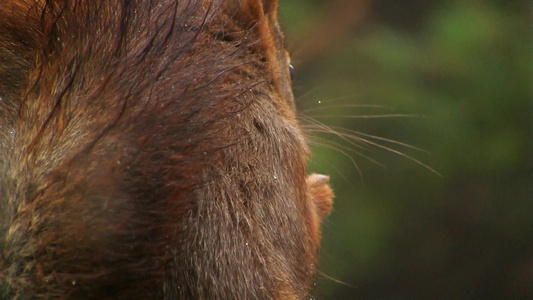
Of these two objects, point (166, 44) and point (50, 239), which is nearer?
point (50, 239)

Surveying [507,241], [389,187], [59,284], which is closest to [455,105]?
[389,187]

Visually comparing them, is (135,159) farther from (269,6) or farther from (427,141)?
(427,141)

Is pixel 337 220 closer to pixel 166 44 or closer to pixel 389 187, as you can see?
pixel 389 187

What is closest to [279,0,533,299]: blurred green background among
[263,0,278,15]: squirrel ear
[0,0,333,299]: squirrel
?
[263,0,278,15]: squirrel ear

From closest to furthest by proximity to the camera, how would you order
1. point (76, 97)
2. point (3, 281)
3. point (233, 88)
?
1. point (3, 281)
2. point (76, 97)
3. point (233, 88)

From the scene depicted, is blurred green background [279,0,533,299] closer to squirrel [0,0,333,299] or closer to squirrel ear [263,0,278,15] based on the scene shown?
squirrel ear [263,0,278,15]

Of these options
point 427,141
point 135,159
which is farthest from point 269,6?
point 427,141

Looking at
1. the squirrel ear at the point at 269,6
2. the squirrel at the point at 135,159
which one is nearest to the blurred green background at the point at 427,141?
the squirrel ear at the point at 269,6
